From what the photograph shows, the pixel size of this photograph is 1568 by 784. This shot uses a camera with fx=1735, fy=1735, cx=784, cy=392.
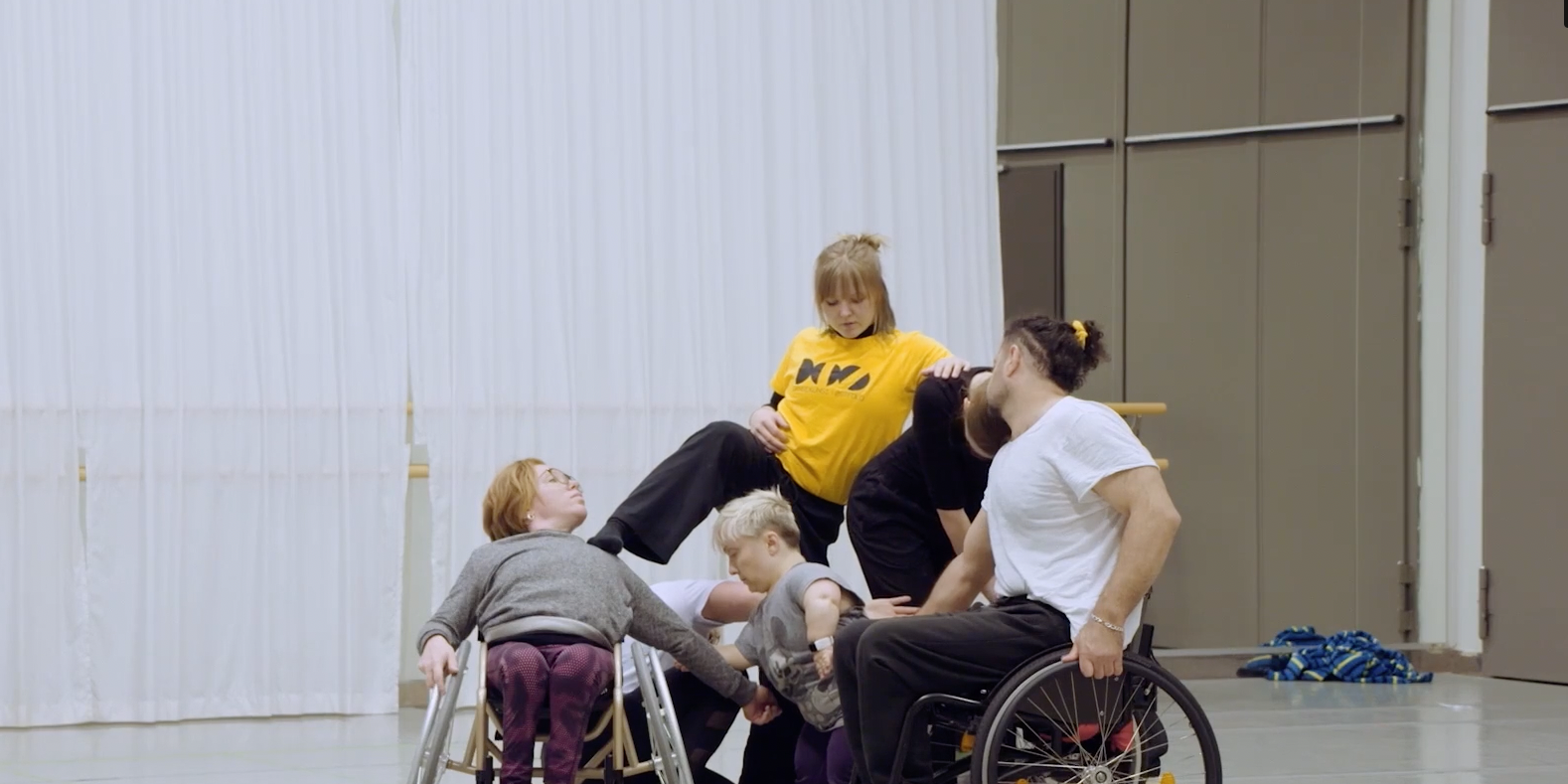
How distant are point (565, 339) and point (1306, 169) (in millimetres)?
2827

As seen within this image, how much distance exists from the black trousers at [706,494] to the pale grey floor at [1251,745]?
2.63 ft

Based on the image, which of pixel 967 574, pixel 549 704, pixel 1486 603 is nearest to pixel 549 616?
pixel 549 704

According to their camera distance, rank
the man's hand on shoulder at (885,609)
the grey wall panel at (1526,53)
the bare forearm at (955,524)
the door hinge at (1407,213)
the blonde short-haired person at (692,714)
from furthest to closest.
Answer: the door hinge at (1407,213), the grey wall panel at (1526,53), the bare forearm at (955,524), the blonde short-haired person at (692,714), the man's hand on shoulder at (885,609)

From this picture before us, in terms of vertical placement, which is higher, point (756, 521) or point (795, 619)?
point (756, 521)

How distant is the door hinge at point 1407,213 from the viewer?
6160mm

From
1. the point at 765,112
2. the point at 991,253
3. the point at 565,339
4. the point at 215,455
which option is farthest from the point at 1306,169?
the point at 215,455

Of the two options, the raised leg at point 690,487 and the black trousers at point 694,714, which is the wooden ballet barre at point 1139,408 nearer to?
the raised leg at point 690,487

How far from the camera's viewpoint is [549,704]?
2.87 m

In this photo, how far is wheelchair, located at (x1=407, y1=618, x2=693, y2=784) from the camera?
9.41 feet

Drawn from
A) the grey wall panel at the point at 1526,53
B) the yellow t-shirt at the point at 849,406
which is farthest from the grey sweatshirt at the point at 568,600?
the grey wall panel at the point at 1526,53

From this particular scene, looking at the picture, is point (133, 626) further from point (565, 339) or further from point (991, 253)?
point (991, 253)

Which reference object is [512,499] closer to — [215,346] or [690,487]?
[690,487]

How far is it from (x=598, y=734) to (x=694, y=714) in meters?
Answer: 0.30

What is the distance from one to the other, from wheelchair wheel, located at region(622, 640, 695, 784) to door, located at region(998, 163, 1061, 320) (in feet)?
12.4
